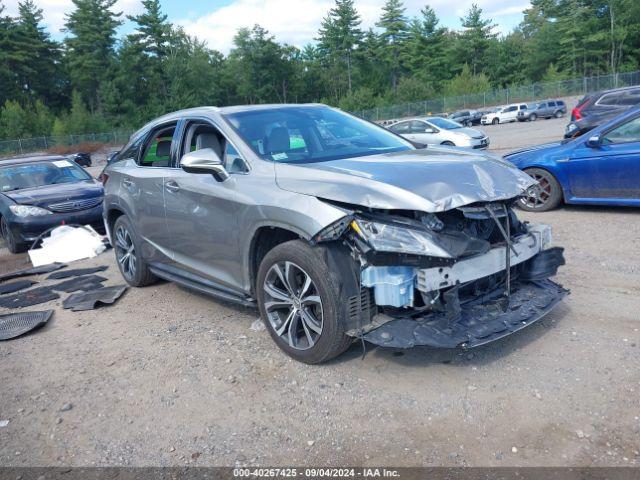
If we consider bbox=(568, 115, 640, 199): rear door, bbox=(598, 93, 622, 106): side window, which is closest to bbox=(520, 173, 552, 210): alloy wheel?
bbox=(568, 115, 640, 199): rear door

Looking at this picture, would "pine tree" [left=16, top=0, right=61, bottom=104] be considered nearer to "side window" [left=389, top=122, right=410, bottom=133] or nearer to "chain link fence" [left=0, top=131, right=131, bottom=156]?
"chain link fence" [left=0, top=131, right=131, bottom=156]

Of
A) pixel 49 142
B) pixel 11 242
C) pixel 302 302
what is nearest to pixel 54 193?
pixel 11 242

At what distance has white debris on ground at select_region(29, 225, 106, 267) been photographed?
336 inches

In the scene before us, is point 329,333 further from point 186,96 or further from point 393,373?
point 186,96

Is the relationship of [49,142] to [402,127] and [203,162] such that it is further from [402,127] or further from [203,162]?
[203,162]

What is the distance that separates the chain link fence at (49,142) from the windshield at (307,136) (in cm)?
5015

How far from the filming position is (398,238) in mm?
3531

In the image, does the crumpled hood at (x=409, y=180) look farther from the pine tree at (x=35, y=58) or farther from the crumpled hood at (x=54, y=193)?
the pine tree at (x=35, y=58)

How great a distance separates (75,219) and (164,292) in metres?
3.83

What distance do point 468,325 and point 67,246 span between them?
6917 mm

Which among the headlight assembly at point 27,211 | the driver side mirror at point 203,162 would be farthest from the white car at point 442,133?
the driver side mirror at point 203,162

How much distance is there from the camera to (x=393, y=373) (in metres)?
3.96

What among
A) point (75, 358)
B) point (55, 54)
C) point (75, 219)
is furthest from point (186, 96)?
point (75, 358)

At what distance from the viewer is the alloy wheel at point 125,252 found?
6.37 meters
